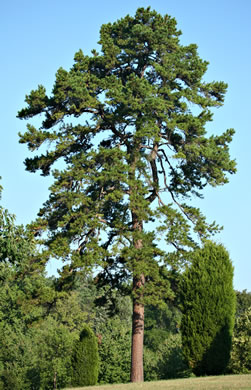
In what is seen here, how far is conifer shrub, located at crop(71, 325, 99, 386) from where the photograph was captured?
1158 inches

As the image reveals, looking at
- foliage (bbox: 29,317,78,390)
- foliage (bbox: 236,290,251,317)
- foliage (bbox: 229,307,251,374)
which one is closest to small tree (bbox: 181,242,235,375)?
foliage (bbox: 229,307,251,374)

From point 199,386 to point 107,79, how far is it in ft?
52.7

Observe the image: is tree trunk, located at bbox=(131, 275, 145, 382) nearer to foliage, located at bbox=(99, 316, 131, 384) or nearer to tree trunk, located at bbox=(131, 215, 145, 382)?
tree trunk, located at bbox=(131, 215, 145, 382)

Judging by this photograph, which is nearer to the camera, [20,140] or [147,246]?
[147,246]

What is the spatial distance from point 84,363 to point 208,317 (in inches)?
488

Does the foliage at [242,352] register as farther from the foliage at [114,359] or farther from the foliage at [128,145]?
the foliage at [114,359]

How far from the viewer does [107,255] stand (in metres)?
24.1

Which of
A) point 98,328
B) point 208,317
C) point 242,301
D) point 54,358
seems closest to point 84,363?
point 54,358

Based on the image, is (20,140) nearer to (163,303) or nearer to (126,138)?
(126,138)

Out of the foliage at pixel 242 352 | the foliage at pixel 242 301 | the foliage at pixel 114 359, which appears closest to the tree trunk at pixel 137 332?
the foliage at pixel 242 352

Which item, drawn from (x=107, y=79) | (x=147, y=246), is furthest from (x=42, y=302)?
(x=107, y=79)

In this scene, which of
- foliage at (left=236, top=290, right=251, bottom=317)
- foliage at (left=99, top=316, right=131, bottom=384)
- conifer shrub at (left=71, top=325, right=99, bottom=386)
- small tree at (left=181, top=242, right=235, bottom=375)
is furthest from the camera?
foliage at (left=236, top=290, right=251, bottom=317)

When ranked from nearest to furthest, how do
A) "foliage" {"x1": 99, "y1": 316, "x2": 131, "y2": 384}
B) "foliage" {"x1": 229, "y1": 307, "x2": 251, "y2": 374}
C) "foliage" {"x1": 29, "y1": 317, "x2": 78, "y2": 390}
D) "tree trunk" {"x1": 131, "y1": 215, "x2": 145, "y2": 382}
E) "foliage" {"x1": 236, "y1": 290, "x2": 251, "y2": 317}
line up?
"foliage" {"x1": 229, "y1": 307, "x2": 251, "y2": 374} < "tree trunk" {"x1": 131, "y1": 215, "x2": 145, "y2": 382} < "foliage" {"x1": 29, "y1": 317, "x2": 78, "y2": 390} < "foliage" {"x1": 99, "y1": 316, "x2": 131, "y2": 384} < "foliage" {"x1": 236, "y1": 290, "x2": 251, "y2": 317}

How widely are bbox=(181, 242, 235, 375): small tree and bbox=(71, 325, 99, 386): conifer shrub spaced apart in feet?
37.1
